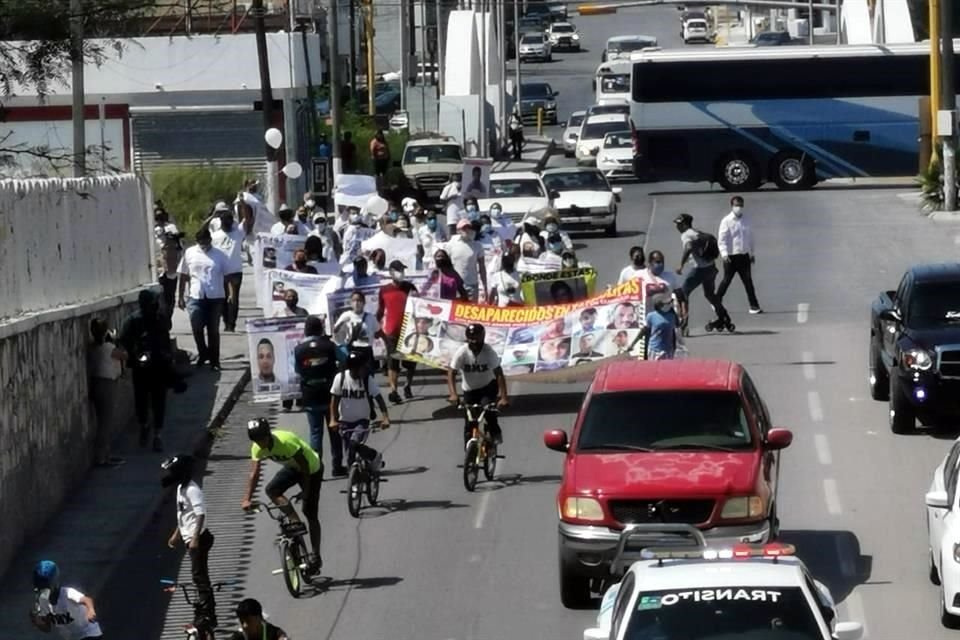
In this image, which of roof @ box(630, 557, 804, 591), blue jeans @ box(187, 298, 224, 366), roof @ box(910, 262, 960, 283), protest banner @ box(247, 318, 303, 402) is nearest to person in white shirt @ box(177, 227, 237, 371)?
blue jeans @ box(187, 298, 224, 366)

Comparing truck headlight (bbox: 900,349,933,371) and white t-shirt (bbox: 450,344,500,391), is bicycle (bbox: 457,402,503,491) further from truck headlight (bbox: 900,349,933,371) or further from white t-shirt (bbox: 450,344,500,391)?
truck headlight (bbox: 900,349,933,371)

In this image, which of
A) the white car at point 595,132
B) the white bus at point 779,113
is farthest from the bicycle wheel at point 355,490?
the white car at point 595,132

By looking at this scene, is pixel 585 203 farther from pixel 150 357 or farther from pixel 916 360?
pixel 916 360

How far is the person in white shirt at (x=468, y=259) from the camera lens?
93.6 feet

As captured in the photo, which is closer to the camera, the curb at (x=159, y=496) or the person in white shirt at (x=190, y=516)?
the person in white shirt at (x=190, y=516)

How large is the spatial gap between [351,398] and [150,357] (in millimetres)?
3988

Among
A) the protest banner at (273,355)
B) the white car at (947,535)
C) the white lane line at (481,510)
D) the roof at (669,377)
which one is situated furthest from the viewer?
the protest banner at (273,355)

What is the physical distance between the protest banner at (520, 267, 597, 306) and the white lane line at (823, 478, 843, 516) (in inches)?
311

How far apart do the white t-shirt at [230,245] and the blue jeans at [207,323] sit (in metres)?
1.18

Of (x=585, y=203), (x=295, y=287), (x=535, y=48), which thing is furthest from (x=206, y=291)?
(x=535, y=48)

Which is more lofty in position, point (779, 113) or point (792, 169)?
point (779, 113)

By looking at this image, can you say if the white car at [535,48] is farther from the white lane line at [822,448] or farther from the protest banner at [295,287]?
the white lane line at [822,448]

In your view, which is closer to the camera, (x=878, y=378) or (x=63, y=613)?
(x=63, y=613)

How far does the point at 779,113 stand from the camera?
53125mm
